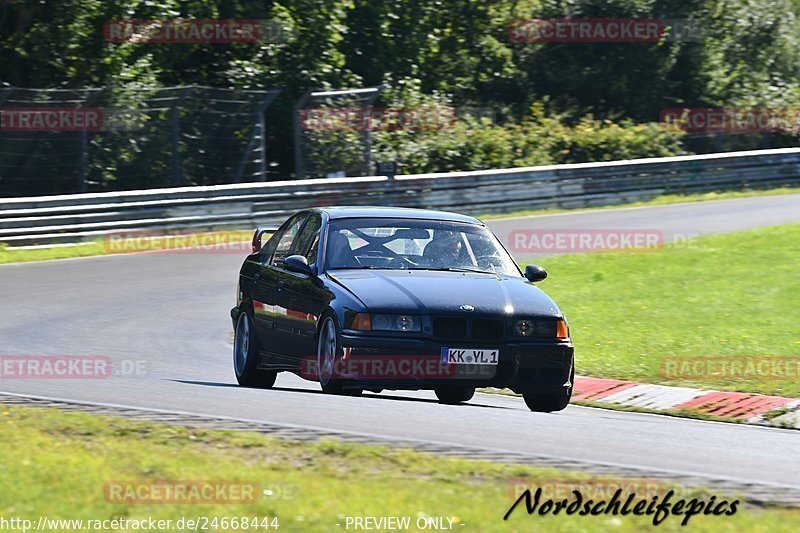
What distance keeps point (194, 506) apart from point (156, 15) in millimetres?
24988

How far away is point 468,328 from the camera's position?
9836 millimetres

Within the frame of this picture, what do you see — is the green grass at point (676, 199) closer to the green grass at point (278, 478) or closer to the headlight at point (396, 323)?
the headlight at point (396, 323)

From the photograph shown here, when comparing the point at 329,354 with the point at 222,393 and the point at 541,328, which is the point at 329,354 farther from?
the point at 541,328

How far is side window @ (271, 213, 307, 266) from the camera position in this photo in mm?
11865

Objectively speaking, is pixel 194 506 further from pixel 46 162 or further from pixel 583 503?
pixel 46 162

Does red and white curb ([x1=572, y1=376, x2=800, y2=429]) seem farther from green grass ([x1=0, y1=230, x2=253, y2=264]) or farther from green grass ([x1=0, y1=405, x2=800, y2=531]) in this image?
green grass ([x1=0, y1=230, x2=253, y2=264])

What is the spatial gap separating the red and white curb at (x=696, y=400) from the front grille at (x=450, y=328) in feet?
7.62

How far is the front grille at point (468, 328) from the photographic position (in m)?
9.78

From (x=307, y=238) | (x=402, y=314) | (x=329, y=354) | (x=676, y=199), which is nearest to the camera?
(x=402, y=314)

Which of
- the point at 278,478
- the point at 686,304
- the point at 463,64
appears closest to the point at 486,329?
the point at 278,478

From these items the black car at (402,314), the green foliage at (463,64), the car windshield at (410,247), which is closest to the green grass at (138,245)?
the green foliage at (463,64)

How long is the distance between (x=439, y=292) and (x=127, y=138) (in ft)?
56.8

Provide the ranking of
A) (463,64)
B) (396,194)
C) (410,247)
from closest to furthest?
(410,247) → (396,194) → (463,64)

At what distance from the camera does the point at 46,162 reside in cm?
2512
